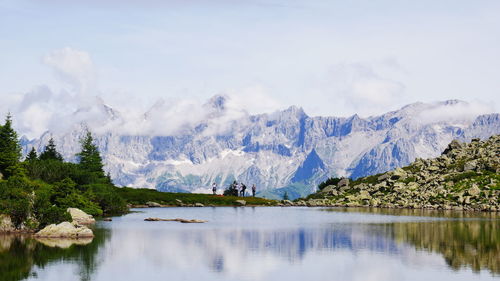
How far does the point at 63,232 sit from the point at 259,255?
29.5 metres

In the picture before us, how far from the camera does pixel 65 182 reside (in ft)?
364

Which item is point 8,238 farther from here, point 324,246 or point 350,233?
point 350,233

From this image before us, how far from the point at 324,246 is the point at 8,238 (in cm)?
4044

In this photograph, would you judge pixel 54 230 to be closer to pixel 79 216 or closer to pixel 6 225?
pixel 6 225

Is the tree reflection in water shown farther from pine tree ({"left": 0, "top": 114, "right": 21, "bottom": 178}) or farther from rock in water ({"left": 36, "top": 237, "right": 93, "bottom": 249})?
pine tree ({"left": 0, "top": 114, "right": 21, "bottom": 178})

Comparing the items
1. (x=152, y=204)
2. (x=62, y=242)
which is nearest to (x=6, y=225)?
(x=62, y=242)

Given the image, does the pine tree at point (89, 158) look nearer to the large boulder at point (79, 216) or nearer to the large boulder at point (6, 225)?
the large boulder at point (79, 216)

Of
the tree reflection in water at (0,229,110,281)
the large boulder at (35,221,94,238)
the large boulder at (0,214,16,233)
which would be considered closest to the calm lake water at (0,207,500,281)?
the tree reflection in water at (0,229,110,281)

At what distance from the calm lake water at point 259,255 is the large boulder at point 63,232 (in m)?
2.83

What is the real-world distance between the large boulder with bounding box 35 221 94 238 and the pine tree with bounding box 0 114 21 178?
27.9m

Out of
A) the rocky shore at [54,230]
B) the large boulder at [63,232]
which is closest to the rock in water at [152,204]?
the rocky shore at [54,230]

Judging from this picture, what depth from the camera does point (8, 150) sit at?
108375 millimetres

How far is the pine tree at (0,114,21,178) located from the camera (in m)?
105

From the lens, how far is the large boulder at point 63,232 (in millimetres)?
80956
